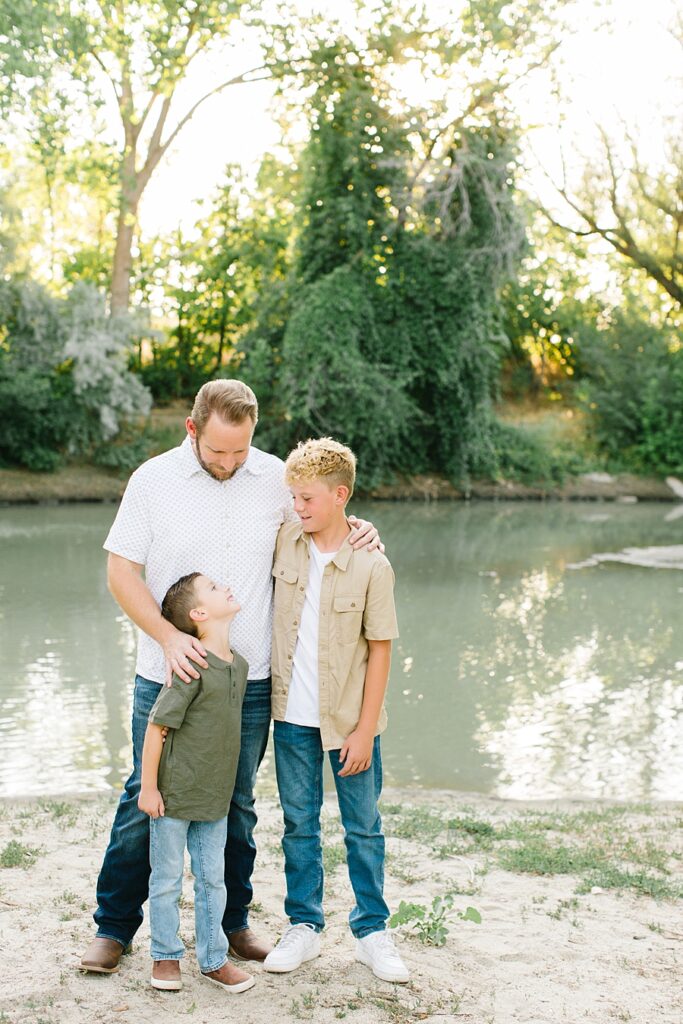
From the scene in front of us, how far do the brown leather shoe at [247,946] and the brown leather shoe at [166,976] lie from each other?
0.33 metres

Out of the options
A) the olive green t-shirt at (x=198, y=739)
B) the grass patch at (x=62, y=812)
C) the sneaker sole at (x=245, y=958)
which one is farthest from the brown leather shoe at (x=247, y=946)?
the grass patch at (x=62, y=812)

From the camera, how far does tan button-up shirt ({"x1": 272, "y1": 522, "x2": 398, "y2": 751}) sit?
3.71 meters

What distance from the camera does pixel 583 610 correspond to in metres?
13.3

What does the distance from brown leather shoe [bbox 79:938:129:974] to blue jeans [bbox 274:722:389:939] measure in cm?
58

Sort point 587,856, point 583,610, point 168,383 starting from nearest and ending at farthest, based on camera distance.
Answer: point 587,856 → point 583,610 → point 168,383

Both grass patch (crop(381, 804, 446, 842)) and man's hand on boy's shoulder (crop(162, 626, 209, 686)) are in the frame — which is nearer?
man's hand on boy's shoulder (crop(162, 626, 209, 686))

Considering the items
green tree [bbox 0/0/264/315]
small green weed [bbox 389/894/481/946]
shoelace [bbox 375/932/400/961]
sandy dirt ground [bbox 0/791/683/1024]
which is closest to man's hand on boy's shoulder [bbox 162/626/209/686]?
sandy dirt ground [bbox 0/791/683/1024]

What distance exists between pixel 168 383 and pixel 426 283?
8.25 m

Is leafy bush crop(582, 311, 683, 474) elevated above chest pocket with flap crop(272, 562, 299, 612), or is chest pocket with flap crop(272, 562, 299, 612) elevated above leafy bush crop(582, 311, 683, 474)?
leafy bush crop(582, 311, 683, 474)

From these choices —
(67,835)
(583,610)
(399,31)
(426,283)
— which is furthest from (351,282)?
(67,835)

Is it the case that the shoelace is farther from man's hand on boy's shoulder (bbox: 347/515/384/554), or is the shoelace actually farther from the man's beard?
the man's beard

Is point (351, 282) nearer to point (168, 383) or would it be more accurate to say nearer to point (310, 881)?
point (168, 383)

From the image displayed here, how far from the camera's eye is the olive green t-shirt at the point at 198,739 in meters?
3.45

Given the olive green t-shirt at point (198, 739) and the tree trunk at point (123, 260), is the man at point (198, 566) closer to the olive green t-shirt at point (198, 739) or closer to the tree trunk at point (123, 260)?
the olive green t-shirt at point (198, 739)
